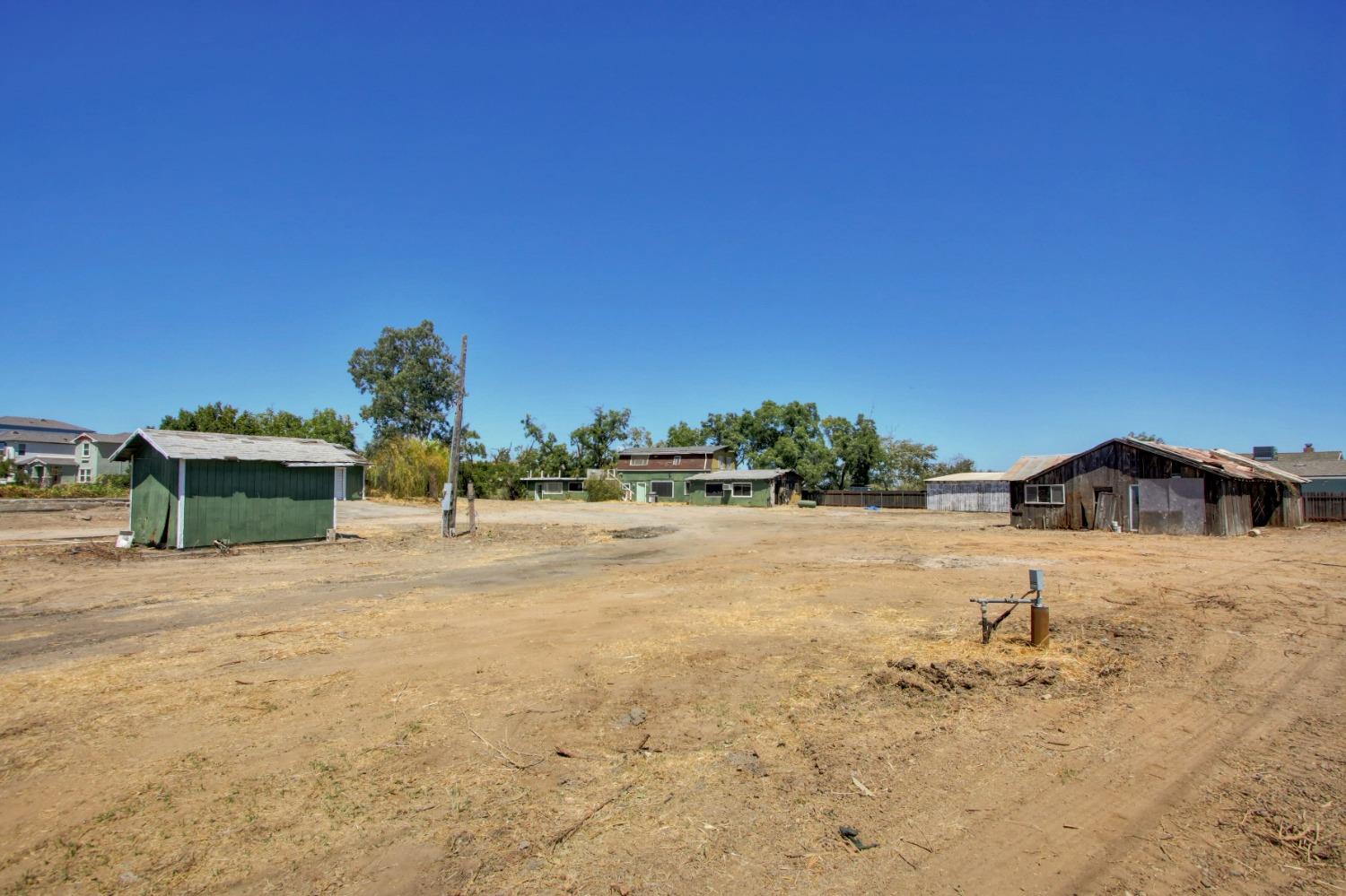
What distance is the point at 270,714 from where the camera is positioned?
571cm

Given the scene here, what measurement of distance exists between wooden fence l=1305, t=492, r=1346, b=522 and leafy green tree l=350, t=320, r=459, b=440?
6944cm

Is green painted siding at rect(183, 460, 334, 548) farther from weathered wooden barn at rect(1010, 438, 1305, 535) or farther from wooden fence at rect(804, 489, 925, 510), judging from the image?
wooden fence at rect(804, 489, 925, 510)

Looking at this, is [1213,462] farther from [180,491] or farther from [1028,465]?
[180,491]

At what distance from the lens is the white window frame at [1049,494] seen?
98.5 feet

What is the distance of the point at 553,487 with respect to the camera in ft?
209

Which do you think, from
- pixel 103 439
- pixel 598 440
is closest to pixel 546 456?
pixel 598 440

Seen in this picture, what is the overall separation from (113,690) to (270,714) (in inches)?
76.6

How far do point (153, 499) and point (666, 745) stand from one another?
65.1 feet

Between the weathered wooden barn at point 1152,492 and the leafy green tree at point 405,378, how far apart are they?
195 feet

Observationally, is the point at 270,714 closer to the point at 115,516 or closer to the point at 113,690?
the point at 113,690

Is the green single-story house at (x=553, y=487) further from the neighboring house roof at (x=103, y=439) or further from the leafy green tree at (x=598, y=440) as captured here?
the neighboring house roof at (x=103, y=439)

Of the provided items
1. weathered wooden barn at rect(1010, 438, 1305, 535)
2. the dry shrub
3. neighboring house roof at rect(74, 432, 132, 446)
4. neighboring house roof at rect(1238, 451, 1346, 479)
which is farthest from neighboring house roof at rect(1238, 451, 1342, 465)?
neighboring house roof at rect(74, 432, 132, 446)

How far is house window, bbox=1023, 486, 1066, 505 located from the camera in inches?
1185

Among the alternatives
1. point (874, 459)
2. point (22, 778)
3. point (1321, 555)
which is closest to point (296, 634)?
point (22, 778)
